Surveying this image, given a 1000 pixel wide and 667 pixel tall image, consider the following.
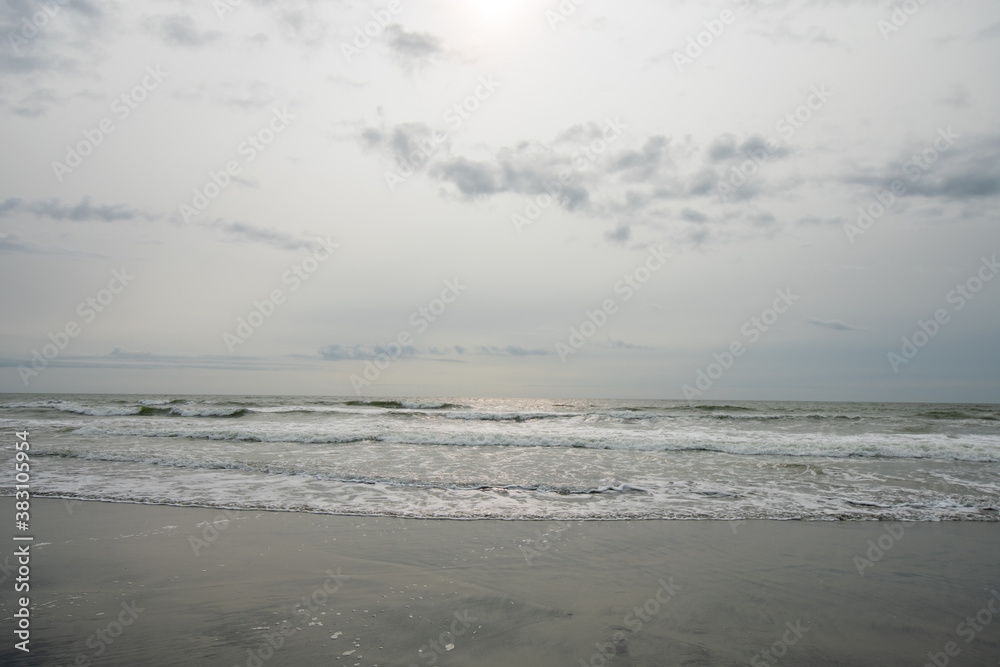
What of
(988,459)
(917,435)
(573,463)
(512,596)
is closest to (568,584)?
(512,596)

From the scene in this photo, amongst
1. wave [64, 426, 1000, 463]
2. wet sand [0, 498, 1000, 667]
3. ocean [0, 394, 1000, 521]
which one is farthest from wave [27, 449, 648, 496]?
wave [64, 426, 1000, 463]

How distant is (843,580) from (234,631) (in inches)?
256

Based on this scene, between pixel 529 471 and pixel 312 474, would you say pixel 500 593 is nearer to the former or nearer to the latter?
pixel 529 471

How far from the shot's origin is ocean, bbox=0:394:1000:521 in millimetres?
9344

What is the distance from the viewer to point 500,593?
5355 millimetres

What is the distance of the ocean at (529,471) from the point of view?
9344 millimetres

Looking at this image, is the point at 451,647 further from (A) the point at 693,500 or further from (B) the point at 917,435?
(B) the point at 917,435

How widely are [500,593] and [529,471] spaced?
7.74 m

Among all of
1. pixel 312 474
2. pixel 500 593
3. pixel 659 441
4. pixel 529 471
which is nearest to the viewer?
pixel 500 593

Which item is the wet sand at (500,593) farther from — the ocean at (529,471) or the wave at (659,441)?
the wave at (659,441)

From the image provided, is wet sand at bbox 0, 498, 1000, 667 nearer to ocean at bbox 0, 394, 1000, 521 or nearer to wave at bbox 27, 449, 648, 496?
ocean at bbox 0, 394, 1000, 521

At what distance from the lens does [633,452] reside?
1709cm

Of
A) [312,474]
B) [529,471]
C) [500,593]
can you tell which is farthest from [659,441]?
[500,593]

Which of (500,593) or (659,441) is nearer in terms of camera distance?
(500,593)
